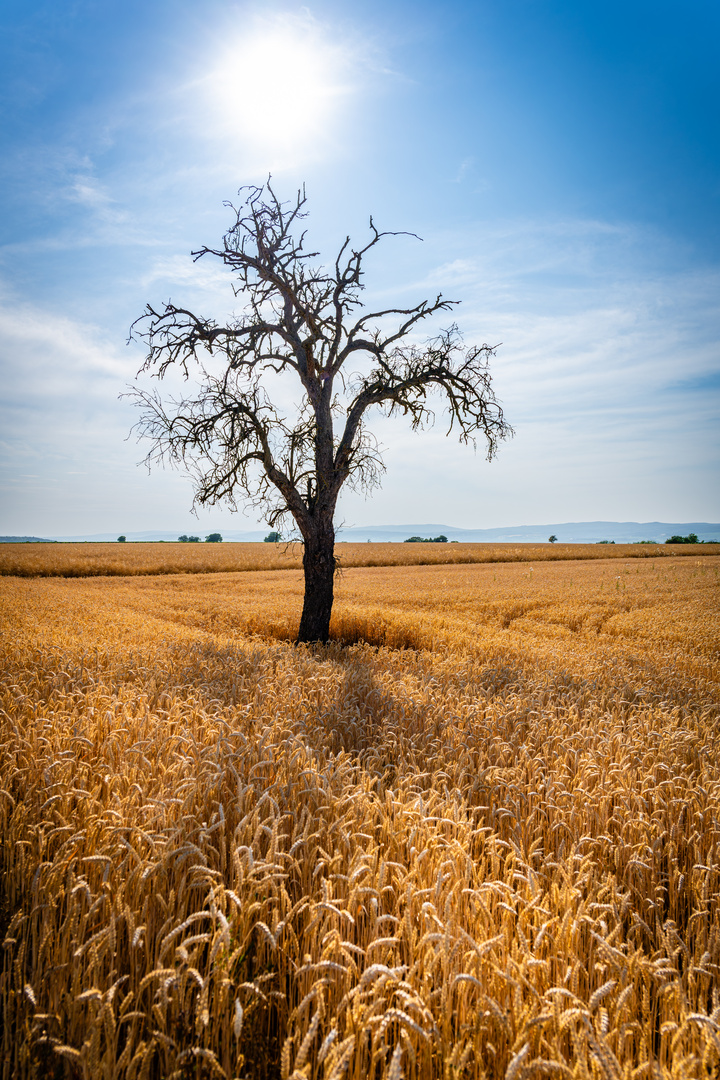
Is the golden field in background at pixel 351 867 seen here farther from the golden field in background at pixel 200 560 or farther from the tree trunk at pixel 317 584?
the golden field in background at pixel 200 560

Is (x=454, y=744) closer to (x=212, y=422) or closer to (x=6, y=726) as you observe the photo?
(x=6, y=726)

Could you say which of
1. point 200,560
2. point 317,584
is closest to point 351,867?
point 317,584

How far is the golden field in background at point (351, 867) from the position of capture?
1.97 m

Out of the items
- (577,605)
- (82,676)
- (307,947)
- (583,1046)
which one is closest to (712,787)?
(583,1046)

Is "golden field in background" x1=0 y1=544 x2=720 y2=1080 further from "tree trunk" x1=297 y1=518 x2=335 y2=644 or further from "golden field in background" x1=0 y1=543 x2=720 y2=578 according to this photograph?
"golden field in background" x1=0 y1=543 x2=720 y2=578

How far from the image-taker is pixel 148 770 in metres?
4.01

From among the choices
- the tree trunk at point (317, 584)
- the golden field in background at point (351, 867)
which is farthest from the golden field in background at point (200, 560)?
the golden field in background at point (351, 867)

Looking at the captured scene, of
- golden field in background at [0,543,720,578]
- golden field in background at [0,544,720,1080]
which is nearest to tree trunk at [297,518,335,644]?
golden field in background at [0,544,720,1080]

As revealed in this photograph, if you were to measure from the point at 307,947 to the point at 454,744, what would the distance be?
327 cm

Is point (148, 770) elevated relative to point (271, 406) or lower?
lower

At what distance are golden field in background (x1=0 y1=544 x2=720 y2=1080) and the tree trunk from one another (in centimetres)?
373

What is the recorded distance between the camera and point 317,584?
13.4 m

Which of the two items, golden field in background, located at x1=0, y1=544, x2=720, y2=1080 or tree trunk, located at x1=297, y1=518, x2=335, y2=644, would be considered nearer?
golden field in background, located at x1=0, y1=544, x2=720, y2=1080

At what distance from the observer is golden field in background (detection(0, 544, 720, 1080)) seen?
1.97 m
